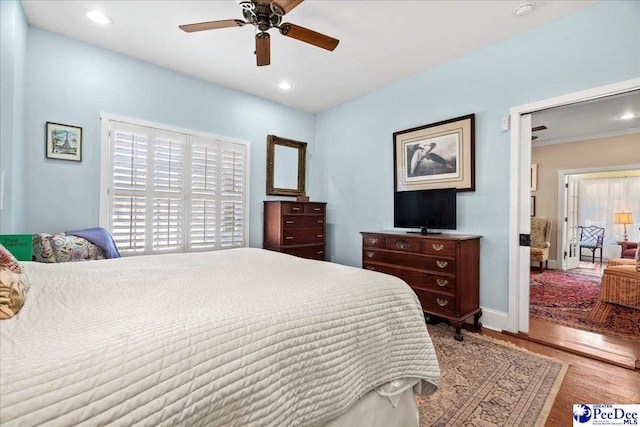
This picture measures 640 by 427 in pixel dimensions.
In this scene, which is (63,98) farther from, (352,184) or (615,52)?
(615,52)

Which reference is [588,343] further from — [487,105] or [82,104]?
[82,104]

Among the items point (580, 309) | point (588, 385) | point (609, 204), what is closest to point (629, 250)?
point (609, 204)

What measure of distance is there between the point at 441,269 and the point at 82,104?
3.77m

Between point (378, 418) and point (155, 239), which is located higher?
point (155, 239)

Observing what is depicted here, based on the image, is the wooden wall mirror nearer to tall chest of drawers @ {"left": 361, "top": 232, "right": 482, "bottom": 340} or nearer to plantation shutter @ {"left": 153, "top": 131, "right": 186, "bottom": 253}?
plantation shutter @ {"left": 153, "top": 131, "right": 186, "bottom": 253}

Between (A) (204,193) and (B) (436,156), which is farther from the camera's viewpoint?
(A) (204,193)

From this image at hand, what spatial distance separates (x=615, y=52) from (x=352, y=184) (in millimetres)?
2843

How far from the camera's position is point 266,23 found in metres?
2.13

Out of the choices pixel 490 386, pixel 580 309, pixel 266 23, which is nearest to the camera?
pixel 490 386

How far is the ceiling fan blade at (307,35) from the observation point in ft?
6.93

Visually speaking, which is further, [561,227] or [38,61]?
[561,227]

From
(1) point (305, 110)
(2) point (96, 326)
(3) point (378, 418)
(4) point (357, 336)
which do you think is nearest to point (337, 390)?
(4) point (357, 336)

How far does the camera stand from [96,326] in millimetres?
803

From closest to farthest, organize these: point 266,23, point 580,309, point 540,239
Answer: point 266,23 < point 580,309 < point 540,239
